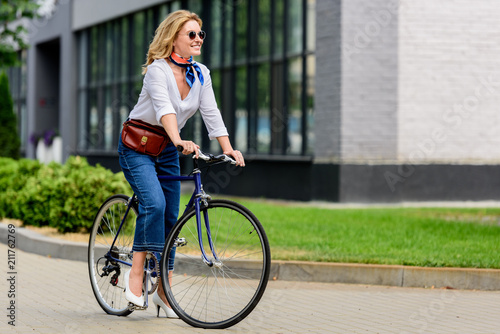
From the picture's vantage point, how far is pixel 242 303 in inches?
214

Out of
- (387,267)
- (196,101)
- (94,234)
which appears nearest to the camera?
(196,101)

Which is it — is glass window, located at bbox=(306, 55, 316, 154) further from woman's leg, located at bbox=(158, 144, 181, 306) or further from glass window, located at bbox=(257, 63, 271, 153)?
woman's leg, located at bbox=(158, 144, 181, 306)

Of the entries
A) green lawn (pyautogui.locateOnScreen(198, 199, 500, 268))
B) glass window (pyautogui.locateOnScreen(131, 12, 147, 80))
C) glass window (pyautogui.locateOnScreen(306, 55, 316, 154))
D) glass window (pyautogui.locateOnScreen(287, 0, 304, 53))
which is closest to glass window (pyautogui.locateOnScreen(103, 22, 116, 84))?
glass window (pyautogui.locateOnScreen(131, 12, 147, 80))

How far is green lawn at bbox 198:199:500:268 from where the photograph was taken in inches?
343

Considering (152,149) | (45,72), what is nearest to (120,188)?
(152,149)

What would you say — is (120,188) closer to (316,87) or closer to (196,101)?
(196,101)

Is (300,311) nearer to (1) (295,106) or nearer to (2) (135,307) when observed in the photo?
(2) (135,307)

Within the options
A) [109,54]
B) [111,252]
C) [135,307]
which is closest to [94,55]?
[109,54]

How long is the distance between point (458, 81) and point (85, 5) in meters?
18.1

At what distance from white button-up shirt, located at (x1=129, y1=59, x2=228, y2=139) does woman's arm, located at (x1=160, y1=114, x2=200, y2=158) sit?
32mm

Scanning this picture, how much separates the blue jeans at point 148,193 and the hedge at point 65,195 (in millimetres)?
4713

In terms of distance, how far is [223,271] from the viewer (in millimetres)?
5527

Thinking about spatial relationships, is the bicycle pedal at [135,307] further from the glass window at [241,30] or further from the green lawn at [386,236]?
the glass window at [241,30]

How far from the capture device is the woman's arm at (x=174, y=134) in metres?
5.45
